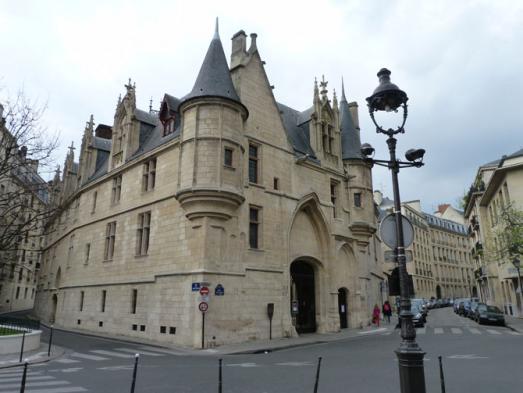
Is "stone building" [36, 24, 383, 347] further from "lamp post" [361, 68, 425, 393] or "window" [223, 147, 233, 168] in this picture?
"lamp post" [361, 68, 425, 393]

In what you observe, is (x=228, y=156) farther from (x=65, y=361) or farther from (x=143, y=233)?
(x=65, y=361)

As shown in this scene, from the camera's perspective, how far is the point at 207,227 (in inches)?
704

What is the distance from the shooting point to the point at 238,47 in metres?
22.5

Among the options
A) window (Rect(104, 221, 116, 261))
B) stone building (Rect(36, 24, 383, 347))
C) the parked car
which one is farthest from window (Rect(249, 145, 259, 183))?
the parked car

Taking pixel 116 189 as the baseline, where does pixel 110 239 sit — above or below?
below

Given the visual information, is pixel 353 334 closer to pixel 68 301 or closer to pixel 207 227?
pixel 207 227

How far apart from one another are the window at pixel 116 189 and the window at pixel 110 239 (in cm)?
152

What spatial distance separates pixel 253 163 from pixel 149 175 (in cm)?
591

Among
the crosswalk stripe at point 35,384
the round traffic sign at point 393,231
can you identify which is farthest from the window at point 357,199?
the crosswalk stripe at point 35,384

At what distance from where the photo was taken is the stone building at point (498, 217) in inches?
1227

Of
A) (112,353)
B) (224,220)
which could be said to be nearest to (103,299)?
(112,353)

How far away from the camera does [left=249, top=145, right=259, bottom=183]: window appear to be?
69.2ft

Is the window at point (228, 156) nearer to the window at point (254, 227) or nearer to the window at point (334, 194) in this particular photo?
the window at point (254, 227)

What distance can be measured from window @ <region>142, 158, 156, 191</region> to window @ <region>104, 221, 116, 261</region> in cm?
380
